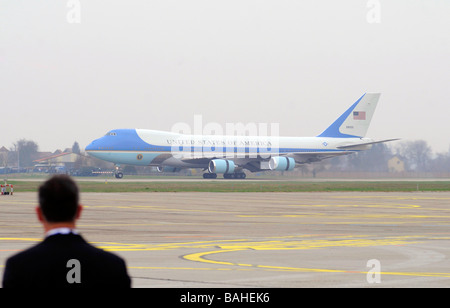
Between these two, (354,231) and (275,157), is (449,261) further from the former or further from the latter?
(275,157)

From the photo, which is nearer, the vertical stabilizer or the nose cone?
the nose cone

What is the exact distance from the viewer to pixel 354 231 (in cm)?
2248

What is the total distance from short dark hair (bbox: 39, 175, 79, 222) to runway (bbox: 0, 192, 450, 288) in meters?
6.60

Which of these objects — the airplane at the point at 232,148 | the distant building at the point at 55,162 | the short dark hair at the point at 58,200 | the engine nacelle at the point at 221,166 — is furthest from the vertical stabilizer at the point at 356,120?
the short dark hair at the point at 58,200

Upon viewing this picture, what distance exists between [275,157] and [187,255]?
70889 mm

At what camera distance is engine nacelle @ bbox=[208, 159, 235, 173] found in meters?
83.3

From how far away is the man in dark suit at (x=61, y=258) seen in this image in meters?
4.19

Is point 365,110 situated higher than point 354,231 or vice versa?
point 365,110

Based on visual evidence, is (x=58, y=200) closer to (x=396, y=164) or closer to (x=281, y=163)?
(x=281, y=163)

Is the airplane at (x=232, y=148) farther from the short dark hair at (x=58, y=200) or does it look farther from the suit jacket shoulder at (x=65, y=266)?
the suit jacket shoulder at (x=65, y=266)

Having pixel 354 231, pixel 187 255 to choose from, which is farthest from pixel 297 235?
pixel 187 255

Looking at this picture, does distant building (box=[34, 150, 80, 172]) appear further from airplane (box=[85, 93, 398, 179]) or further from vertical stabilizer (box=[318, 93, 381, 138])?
vertical stabilizer (box=[318, 93, 381, 138])

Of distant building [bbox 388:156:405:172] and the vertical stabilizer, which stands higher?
the vertical stabilizer

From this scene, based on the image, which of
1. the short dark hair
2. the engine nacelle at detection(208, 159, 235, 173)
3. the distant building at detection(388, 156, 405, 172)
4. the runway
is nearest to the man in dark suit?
the short dark hair
